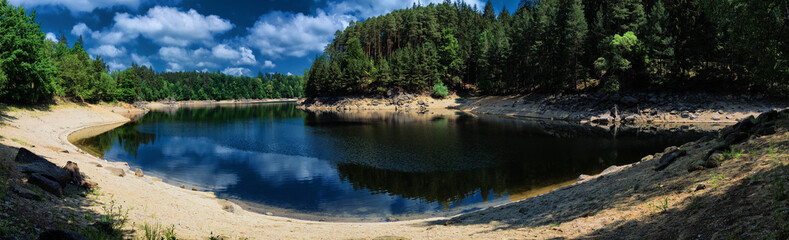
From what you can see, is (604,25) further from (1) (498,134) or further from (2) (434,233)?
(2) (434,233)

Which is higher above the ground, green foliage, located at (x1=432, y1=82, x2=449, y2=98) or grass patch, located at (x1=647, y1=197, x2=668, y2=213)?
green foliage, located at (x1=432, y1=82, x2=449, y2=98)

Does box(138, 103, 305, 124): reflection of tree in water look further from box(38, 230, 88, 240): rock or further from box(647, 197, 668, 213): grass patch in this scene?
box(647, 197, 668, 213): grass patch

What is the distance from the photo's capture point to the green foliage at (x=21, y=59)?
41375mm

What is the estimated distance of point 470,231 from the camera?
11.9 m

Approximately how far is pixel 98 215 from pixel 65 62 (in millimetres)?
91013

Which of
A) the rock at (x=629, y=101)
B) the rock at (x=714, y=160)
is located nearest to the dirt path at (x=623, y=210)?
the rock at (x=714, y=160)

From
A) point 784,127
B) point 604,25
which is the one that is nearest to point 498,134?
point 784,127

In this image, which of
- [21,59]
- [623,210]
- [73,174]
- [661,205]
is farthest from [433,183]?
[21,59]

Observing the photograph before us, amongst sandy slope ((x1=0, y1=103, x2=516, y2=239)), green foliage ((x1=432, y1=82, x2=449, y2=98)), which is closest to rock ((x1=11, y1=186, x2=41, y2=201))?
sandy slope ((x1=0, y1=103, x2=516, y2=239))

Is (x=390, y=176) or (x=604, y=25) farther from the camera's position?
(x=604, y=25)

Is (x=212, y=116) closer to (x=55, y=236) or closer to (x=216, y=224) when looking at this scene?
(x=216, y=224)

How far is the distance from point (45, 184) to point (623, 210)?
59.5 ft

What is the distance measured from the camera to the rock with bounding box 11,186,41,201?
9497 mm

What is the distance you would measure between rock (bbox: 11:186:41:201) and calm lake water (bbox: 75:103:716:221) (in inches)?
419
